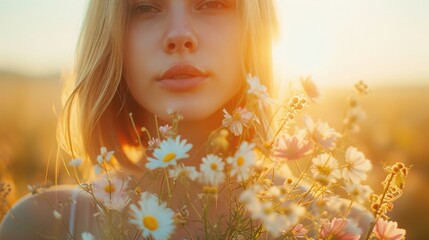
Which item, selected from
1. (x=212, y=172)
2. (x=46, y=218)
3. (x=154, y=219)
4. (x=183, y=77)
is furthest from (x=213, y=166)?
(x=46, y=218)

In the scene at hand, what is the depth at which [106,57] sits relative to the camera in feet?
5.59

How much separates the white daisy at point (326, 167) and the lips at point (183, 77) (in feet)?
2.07

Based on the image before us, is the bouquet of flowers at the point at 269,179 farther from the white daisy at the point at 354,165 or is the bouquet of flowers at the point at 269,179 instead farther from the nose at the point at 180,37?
the nose at the point at 180,37

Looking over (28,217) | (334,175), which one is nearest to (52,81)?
(28,217)

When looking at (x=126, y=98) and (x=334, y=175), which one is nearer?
(x=334, y=175)

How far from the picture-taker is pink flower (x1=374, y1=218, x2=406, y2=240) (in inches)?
36.5

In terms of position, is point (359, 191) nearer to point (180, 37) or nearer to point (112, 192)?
point (112, 192)

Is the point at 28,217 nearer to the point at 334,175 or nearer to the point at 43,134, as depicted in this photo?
the point at 334,175

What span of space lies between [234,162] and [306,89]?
0.21 meters

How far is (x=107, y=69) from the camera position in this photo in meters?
1.69

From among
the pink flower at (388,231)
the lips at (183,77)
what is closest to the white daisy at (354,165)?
the pink flower at (388,231)

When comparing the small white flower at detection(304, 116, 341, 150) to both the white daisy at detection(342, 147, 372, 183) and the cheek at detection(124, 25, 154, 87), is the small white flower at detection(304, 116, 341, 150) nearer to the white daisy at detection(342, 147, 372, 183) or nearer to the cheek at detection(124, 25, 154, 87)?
the white daisy at detection(342, 147, 372, 183)

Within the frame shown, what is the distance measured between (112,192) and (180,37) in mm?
594

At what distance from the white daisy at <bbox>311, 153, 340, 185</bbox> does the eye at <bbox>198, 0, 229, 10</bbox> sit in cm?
79
